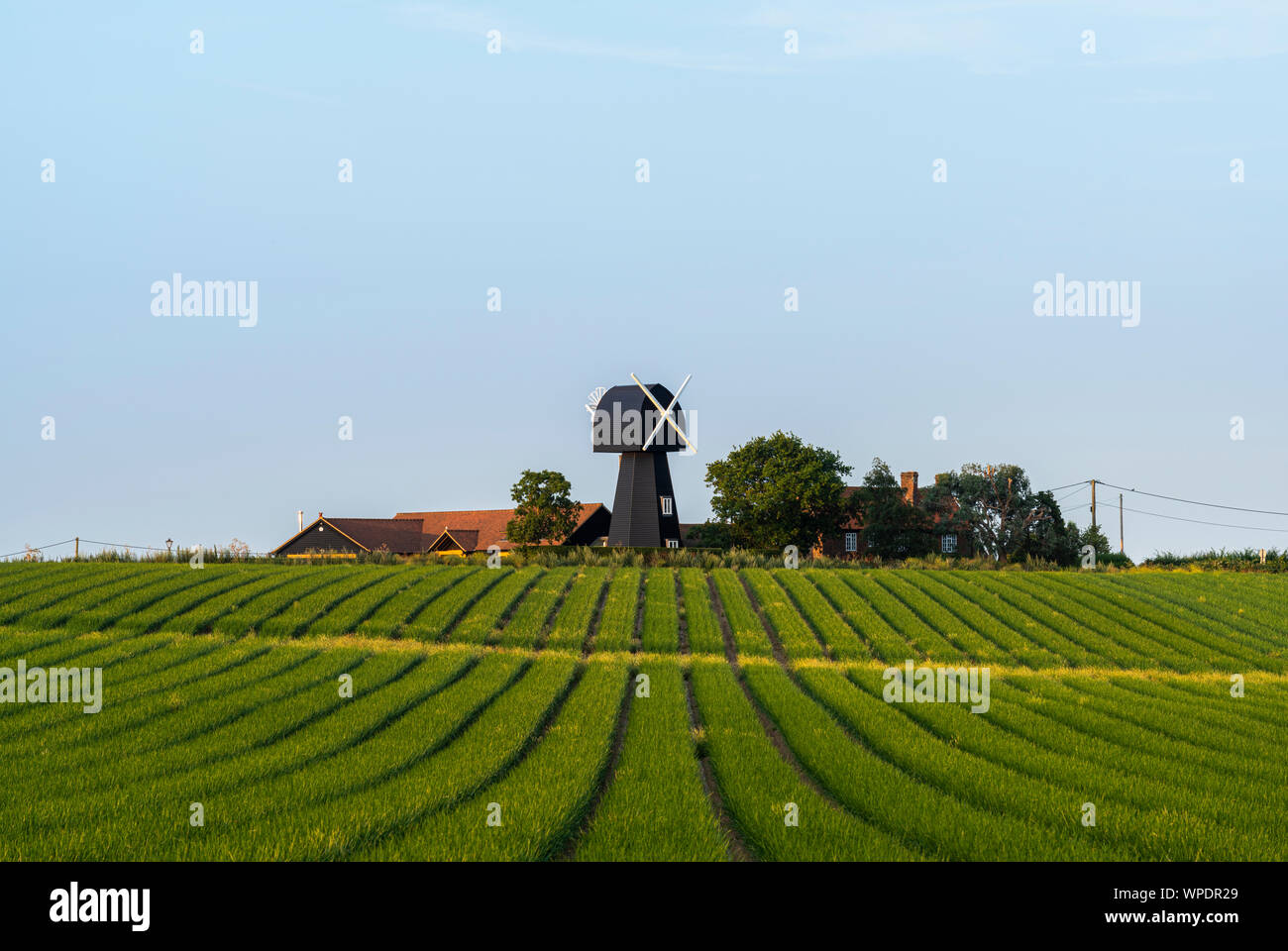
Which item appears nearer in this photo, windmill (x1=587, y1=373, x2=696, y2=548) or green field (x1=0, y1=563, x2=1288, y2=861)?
green field (x1=0, y1=563, x2=1288, y2=861)

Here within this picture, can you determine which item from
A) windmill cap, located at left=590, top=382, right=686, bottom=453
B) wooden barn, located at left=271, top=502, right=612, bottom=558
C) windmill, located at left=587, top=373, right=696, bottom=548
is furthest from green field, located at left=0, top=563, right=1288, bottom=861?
wooden barn, located at left=271, top=502, right=612, bottom=558

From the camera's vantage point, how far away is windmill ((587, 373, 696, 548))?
54.2 metres

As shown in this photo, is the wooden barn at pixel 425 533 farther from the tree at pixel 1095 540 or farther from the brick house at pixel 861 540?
the tree at pixel 1095 540

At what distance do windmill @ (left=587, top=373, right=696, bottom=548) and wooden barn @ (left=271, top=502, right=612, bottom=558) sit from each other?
2011 centimetres

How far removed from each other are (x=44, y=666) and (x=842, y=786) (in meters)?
18.8

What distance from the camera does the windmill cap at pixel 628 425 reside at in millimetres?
54594

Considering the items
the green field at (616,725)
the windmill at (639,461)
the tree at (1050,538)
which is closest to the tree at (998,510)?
the tree at (1050,538)

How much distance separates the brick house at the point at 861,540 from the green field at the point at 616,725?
32.5 metres

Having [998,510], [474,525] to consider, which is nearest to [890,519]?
[998,510]

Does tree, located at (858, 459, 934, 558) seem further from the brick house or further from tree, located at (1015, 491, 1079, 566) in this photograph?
tree, located at (1015, 491, 1079, 566)

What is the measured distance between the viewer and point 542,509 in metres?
71.6

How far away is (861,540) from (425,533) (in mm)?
45304

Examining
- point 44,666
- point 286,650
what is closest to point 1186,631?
point 286,650
